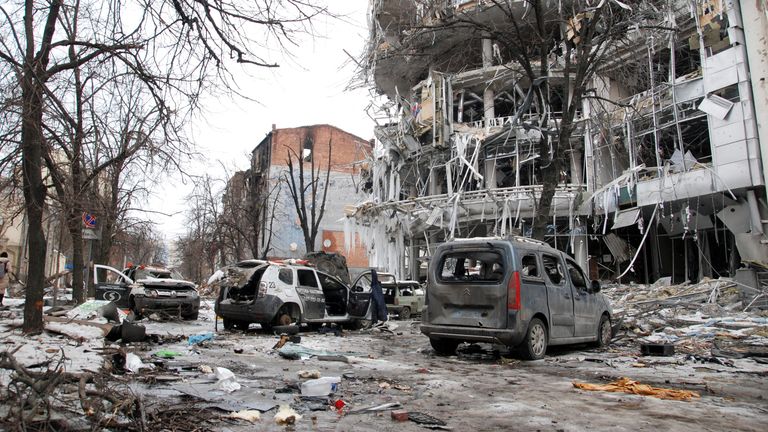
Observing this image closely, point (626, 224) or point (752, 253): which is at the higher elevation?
point (626, 224)

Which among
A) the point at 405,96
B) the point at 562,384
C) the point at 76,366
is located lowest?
the point at 562,384

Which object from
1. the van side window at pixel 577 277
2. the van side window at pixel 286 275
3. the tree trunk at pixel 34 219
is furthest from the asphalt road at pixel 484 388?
the van side window at pixel 286 275

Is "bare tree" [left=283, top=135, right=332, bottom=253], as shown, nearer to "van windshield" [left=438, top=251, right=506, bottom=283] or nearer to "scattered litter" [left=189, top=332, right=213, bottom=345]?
"scattered litter" [left=189, top=332, right=213, bottom=345]

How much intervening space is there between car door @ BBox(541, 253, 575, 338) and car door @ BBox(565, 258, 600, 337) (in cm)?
21

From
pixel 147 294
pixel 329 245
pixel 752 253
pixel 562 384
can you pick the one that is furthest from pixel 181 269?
pixel 562 384

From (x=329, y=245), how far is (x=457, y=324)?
142 ft

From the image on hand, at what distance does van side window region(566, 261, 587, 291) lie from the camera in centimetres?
950

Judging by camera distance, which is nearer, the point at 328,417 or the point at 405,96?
the point at 328,417

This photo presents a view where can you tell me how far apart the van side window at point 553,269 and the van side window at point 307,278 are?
598 centimetres

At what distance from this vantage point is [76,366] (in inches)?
216

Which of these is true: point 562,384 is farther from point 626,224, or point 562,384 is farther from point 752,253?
point 626,224

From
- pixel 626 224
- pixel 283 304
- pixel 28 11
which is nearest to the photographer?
pixel 28 11

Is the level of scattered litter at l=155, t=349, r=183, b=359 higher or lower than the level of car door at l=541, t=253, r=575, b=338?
lower

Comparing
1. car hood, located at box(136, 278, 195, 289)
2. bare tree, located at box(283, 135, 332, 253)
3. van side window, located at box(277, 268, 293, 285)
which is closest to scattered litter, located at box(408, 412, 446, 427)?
van side window, located at box(277, 268, 293, 285)
